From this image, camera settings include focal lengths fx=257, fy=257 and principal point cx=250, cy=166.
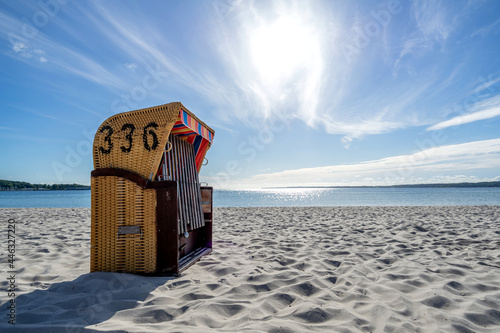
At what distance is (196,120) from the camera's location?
3.71 meters

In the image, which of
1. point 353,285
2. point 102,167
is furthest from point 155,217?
point 353,285

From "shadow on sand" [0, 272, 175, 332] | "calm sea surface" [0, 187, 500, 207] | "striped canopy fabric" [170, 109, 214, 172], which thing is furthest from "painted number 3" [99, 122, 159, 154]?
"calm sea surface" [0, 187, 500, 207]

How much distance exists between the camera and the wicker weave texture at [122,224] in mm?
2936

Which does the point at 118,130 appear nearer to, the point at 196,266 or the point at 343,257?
the point at 196,266

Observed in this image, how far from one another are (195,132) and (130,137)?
0.92 meters

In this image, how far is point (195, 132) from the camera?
3729 mm

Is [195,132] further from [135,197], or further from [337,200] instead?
[337,200]

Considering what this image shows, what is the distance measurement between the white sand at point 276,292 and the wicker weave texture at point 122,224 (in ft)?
0.60

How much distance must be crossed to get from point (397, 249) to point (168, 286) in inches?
146

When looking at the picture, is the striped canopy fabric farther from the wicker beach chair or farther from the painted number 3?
the painted number 3

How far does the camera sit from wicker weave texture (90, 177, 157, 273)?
9.63ft

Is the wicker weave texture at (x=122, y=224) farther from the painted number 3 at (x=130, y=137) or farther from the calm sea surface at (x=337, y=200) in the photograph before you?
the calm sea surface at (x=337, y=200)

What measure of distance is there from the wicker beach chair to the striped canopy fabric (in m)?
0.11

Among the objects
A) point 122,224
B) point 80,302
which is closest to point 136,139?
point 122,224
